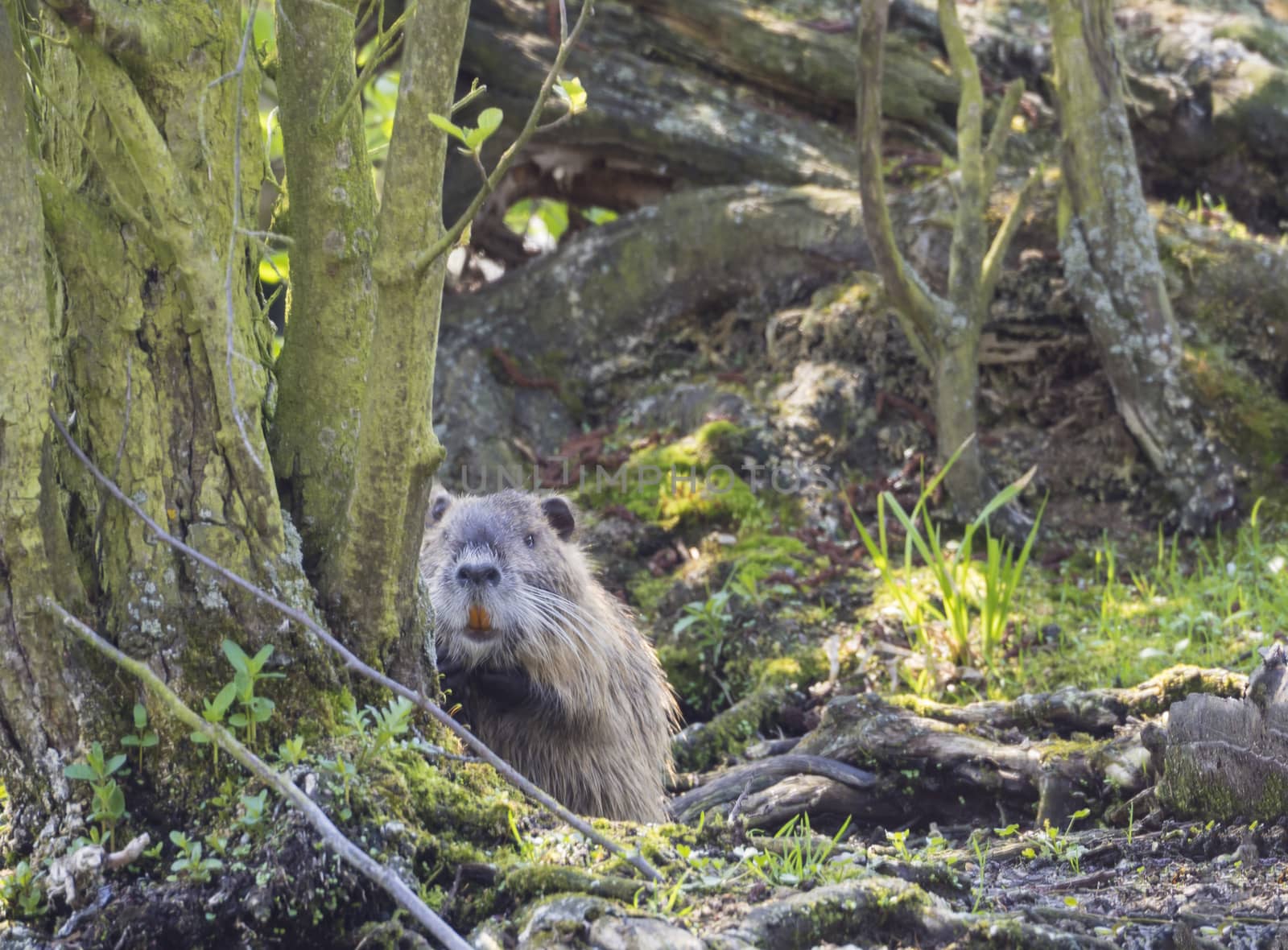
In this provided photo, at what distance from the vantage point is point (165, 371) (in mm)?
2639

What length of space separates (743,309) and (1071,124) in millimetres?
2033

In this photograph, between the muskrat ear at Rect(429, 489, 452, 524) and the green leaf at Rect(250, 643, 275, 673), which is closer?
the green leaf at Rect(250, 643, 275, 673)

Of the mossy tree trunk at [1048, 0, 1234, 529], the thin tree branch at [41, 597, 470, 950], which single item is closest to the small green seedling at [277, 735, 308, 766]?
the thin tree branch at [41, 597, 470, 950]

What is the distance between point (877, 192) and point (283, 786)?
4.20 meters

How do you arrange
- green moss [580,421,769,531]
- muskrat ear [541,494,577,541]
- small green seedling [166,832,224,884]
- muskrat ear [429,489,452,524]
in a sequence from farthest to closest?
green moss [580,421,769,531]
muskrat ear [429,489,452,524]
muskrat ear [541,494,577,541]
small green seedling [166,832,224,884]

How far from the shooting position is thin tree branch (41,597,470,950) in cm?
204

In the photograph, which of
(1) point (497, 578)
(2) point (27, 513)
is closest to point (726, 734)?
(1) point (497, 578)

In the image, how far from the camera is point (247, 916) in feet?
7.58

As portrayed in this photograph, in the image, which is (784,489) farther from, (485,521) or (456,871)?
(456,871)

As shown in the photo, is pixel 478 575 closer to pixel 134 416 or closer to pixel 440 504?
pixel 440 504

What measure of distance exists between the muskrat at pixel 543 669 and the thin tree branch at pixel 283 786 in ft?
5.38

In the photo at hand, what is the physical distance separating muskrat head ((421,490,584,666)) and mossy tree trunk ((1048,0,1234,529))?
3.04 meters

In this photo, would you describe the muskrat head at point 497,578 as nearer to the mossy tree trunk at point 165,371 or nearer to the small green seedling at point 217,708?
the mossy tree trunk at point 165,371

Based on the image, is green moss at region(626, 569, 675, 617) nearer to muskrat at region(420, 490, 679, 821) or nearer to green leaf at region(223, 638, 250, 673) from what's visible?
muskrat at region(420, 490, 679, 821)
